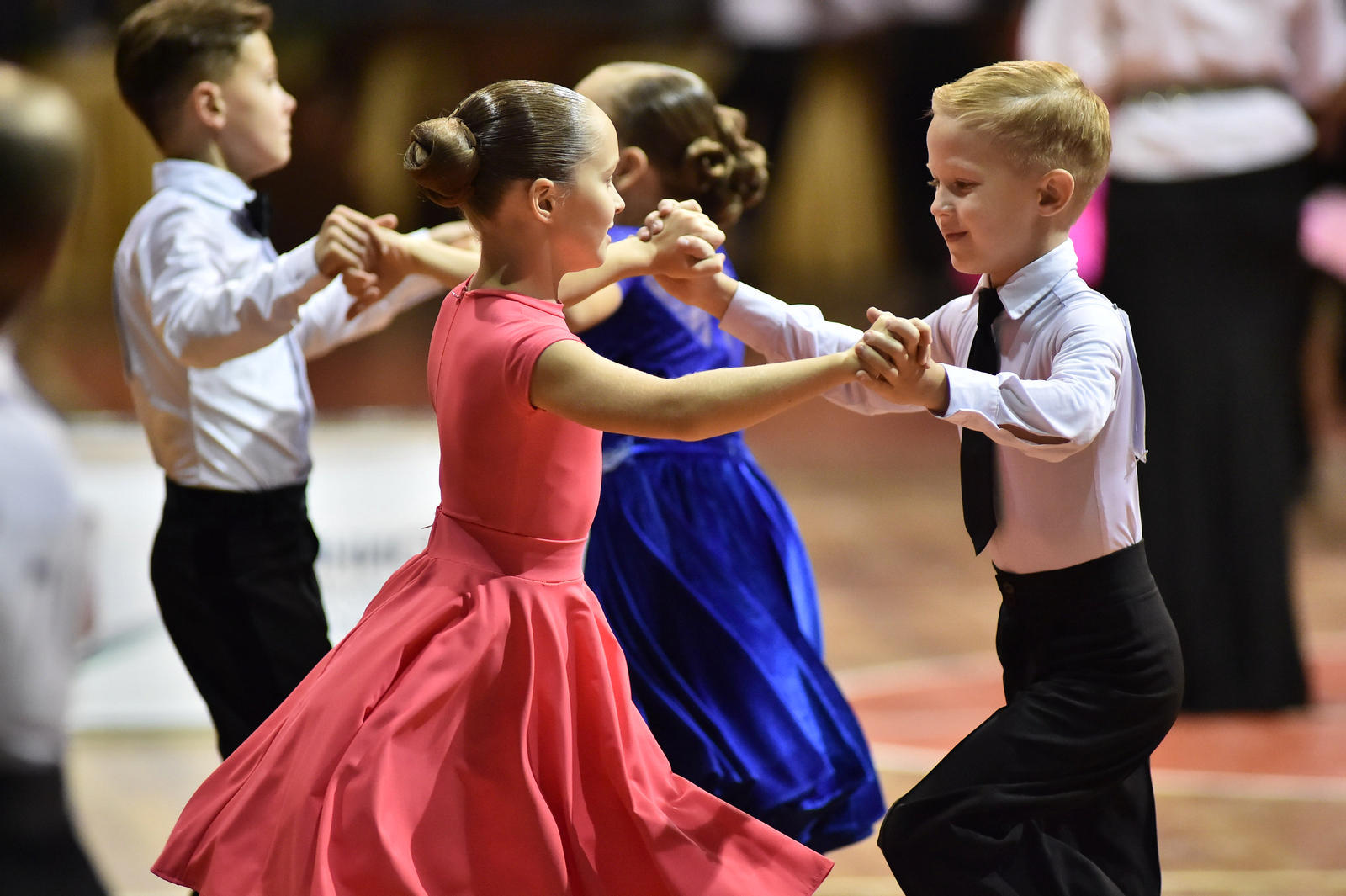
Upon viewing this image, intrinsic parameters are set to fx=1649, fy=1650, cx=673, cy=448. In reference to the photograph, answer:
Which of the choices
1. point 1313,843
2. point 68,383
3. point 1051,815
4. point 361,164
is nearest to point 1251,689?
point 1313,843

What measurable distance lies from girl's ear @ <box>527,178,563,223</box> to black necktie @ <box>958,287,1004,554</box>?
0.64m

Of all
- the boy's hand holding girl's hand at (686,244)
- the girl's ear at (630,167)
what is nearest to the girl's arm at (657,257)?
the boy's hand holding girl's hand at (686,244)

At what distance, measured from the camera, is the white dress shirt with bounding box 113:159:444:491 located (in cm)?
281

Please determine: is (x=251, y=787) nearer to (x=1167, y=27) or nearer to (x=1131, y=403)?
(x=1131, y=403)

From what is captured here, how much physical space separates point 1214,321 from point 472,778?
331 cm

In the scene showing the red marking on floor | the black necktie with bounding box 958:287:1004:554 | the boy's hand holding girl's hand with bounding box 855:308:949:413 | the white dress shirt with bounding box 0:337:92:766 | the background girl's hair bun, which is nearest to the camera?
the white dress shirt with bounding box 0:337:92:766

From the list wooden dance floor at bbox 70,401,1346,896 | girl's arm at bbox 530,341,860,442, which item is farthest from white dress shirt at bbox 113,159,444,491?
wooden dance floor at bbox 70,401,1346,896

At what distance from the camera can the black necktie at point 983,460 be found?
2396 millimetres

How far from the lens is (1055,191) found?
91.8 inches

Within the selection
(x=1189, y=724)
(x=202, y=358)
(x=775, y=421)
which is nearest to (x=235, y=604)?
(x=202, y=358)

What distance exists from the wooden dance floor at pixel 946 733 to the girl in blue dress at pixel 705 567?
2.08 ft

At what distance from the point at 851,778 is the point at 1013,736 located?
0.70m

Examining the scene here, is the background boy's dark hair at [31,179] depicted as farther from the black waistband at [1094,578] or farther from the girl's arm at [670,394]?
the black waistband at [1094,578]

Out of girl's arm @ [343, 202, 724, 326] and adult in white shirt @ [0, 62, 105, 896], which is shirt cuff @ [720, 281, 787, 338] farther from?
adult in white shirt @ [0, 62, 105, 896]
